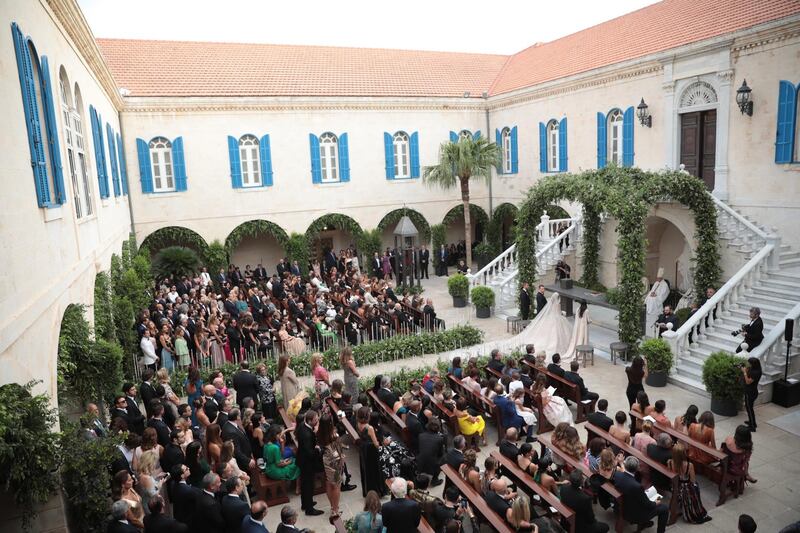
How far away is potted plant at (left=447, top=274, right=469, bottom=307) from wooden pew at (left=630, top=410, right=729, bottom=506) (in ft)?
38.9

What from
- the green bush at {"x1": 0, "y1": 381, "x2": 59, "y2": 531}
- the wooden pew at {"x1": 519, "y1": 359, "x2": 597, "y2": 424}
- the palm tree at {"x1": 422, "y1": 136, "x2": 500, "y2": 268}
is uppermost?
the palm tree at {"x1": 422, "y1": 136, "x2": 500, "y2": 268}

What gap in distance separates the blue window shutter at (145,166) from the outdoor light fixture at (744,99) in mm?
20121

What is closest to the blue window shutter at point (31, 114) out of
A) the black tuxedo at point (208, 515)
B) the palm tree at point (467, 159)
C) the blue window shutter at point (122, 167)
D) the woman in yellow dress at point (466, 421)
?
the black tuxedo at point (208, 515)

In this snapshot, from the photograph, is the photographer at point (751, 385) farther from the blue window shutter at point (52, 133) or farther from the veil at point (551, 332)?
the blue window shutter at point (52, 133)

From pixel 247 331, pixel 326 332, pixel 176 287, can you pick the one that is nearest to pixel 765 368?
pixel 326 332

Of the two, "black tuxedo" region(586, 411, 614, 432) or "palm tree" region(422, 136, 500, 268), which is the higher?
"palm tree" region(422, 136, 500, 268)

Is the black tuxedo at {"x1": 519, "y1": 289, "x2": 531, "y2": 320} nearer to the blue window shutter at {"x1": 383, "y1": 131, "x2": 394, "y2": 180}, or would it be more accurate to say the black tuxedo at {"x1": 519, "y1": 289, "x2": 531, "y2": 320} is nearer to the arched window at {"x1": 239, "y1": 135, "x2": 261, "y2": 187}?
the blue window shutter at {"x1": 383, "y1": 131, "x2": 394, "y2": 180}

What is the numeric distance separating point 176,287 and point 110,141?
207 inches

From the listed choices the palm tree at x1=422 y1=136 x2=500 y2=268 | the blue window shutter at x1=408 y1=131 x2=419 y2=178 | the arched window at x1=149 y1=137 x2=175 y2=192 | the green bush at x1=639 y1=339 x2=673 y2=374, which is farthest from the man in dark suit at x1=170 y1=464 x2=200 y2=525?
the blue window shutter at x1=408 y1=131 x2=419 y2=178

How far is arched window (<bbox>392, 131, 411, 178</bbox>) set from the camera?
86.8ft

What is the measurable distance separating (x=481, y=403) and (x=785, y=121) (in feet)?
36.7

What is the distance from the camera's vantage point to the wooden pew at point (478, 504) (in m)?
6.81

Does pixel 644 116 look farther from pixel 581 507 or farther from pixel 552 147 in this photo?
pixel 581 507

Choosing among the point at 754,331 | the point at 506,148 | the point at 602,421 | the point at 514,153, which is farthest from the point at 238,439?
the point at 506,148
